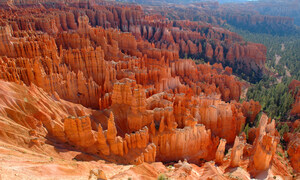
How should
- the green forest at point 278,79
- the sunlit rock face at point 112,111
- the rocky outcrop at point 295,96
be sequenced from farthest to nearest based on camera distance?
the green forest at point 278,79 < the rocky outcrop at point 295,96 < the sunlit rock face at point 112,111

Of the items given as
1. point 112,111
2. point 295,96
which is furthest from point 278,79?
point 112,111

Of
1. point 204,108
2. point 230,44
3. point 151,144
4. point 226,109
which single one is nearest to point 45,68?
point 151,144

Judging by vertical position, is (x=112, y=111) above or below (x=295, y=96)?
above

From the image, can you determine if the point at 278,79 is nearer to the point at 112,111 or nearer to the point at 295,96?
the point at 295,96

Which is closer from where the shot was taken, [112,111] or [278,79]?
[112,111]

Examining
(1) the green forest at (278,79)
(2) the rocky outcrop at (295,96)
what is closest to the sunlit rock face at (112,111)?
(1) the green forest at (278,79)

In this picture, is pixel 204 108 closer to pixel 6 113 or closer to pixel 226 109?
pixel 226 109

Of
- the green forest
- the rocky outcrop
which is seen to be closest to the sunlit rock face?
the green forest

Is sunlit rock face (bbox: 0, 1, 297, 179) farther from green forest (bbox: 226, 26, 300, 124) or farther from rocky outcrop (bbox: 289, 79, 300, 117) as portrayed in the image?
rocky outcrop (bbox: 289, 79, 300, 117)

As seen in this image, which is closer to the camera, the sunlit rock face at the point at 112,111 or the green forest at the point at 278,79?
the sunlit rock face at the point at 112,111

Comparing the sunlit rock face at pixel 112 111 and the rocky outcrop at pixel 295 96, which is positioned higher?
the sunlit rock face at pixel 112 111

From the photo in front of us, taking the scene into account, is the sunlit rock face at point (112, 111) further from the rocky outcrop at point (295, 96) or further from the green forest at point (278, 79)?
the rocky outcrop at point (295, 96)

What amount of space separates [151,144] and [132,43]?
1178 inches

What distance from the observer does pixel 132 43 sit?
45844mm
